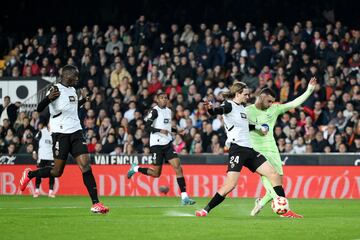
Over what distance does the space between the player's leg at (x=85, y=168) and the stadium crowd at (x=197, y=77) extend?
11.1 meters

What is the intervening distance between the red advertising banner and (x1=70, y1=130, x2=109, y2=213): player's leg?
34.4ft

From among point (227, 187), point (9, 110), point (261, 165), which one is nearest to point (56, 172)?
point (227, 187)

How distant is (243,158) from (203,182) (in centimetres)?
1165

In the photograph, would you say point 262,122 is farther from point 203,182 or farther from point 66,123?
point 203,182

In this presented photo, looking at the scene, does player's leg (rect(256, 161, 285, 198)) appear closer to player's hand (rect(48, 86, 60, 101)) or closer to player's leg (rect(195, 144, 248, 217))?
player's leg (rect(195, 144, 248, 217))

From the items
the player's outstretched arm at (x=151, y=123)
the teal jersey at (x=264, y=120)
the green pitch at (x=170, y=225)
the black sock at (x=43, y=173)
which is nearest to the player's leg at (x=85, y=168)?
the green pitch at (x=170, y=225)

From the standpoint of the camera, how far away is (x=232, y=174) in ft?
50.3

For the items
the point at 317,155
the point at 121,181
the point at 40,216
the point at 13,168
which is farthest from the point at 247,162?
the point at 13,168

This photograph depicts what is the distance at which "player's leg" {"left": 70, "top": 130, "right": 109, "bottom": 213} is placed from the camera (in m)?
16.1

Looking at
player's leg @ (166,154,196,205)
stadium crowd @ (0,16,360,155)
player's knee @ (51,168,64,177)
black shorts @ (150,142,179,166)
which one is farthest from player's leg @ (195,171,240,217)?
stadium crowd @ (0,16,360,155)

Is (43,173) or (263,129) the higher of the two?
(263,129)

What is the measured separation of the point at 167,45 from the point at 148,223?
749 inches

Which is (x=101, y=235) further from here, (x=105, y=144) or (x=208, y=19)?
(x=208, y=19)

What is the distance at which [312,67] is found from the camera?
28453mm
